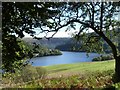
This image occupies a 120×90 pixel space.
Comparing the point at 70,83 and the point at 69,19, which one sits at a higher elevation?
the point at 69,19

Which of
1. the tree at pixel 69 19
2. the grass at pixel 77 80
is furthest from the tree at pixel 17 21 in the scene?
the grass at pixel 77 80

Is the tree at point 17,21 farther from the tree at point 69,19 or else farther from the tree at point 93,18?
the tree at point 93,18

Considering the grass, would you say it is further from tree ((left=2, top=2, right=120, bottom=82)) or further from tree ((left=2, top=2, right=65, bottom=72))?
tree ((left=2, top=2, right=65, bottom=72))

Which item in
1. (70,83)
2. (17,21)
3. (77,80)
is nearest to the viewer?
(17,21)

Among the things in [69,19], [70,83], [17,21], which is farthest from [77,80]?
[17,21]

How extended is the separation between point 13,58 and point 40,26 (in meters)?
0.70

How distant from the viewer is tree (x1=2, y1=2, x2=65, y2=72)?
183 inches

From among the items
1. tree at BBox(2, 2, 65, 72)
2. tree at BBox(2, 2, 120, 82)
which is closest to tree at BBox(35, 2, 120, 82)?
tree at BBox(2, 2, 120, 82)

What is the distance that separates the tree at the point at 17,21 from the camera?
464cm

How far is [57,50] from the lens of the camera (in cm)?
895

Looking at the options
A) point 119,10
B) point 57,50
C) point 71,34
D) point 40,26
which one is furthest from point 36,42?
point 71,34

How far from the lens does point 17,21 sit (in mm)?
4863

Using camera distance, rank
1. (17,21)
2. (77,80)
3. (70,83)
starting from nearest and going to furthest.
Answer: (17,21) → (70,83) → (77,80)

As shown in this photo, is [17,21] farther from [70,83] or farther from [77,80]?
[77,80]
